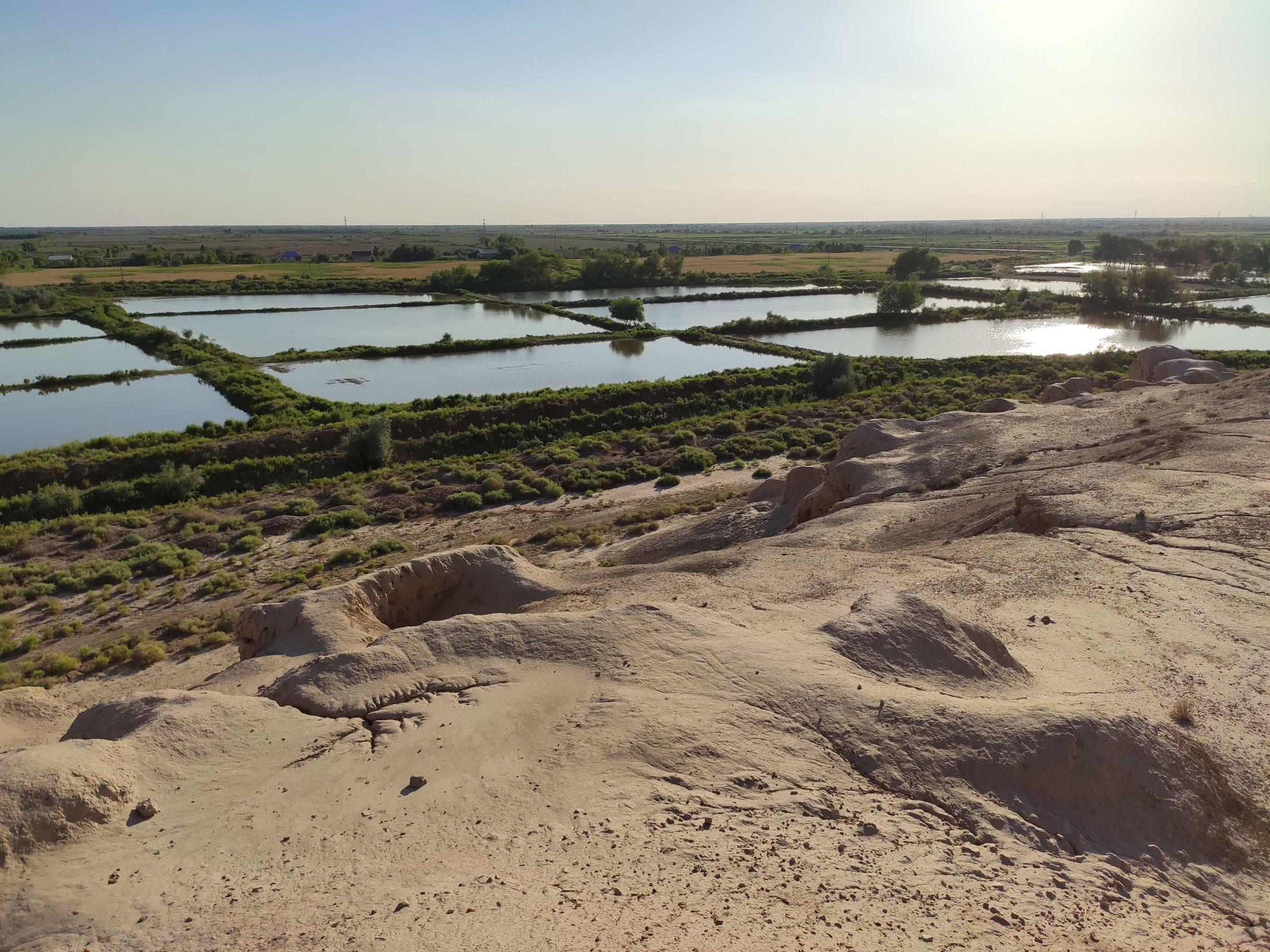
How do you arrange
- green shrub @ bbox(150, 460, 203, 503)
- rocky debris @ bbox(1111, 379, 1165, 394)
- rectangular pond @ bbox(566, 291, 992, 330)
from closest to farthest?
rocky debris @ bbox(1111, 379, 1165, 394) < green shrub @ bbox(150, 460, 203, 503) < rectangular pond @ bbox(566, 291, 992, 330)

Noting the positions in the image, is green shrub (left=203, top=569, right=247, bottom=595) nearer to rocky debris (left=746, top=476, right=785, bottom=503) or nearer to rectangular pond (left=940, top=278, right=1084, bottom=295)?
rocky debris (left=746, top=476, right=785, bottom=503)

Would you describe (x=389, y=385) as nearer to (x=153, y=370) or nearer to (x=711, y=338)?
(x=153, y=370)

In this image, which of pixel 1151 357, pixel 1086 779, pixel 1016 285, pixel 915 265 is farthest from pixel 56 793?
pixel 915 265

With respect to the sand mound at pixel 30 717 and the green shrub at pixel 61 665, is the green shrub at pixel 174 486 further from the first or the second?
the sand mound at pixel 30 717

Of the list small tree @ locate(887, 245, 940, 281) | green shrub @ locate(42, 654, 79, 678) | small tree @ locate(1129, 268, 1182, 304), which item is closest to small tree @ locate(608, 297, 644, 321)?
small tree @ locate(1129, 268, 1182, 304)

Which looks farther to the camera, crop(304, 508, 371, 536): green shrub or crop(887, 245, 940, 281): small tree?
crop(887, 245, 940, 281): small tree

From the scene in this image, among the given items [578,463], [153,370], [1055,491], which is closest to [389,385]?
[153,370]
